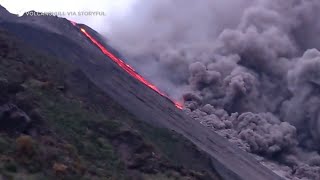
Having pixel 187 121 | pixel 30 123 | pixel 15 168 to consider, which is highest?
pixel 187 121

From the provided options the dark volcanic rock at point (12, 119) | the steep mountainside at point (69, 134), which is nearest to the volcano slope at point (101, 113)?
the steep mountainside at point (69, 134)

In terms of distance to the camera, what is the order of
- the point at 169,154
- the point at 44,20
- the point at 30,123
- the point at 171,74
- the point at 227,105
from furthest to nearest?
1. the point at 171,74
2. the point at 227,105
3. the point at 44,20
4. the point at 169,154
5. the point at 30,123

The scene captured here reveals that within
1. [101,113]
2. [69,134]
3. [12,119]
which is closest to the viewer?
[12,119]

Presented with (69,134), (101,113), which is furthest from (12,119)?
(101,113)

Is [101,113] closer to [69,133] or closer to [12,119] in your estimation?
[69,133]

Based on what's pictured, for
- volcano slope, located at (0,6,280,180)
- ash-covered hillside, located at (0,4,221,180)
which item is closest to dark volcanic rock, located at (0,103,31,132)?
ash-covered hillside, located at (0,4,221,180)

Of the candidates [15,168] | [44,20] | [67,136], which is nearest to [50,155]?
[15,168]

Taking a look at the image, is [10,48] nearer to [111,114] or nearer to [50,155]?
[111,114]
